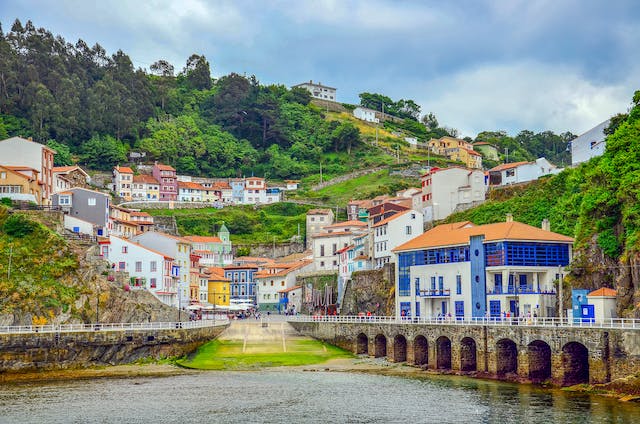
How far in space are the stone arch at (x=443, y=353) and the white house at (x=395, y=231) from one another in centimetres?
2121

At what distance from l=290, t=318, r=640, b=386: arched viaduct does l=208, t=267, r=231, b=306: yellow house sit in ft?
124

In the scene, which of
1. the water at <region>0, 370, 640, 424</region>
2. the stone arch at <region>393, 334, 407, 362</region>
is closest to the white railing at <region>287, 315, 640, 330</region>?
the stone arch at <region>393, 334, 407, 362</region>

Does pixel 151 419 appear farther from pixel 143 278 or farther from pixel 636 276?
pixel 143 278

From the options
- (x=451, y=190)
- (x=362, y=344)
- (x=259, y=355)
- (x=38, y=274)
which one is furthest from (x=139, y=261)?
(x=451, y=190)

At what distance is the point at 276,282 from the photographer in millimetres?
108500

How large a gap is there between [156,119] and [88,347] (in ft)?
352

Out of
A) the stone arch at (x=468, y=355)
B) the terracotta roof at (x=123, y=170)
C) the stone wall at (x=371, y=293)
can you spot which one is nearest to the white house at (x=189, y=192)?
the terracotta roof at (x=123, y=170)

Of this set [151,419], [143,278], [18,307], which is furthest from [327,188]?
[151,419]

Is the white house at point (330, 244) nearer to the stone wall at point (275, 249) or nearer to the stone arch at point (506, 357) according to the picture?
the stone wall at point (275, 249)

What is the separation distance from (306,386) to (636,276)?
22.3 m

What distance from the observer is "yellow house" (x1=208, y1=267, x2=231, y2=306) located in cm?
10675

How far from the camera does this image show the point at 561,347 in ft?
165

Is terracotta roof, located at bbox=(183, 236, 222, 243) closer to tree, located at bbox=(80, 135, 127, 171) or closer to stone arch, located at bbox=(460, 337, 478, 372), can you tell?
tree, located at bbox=(80, 135, 127, 171)

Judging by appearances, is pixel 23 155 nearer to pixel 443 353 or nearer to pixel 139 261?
pixel 139 261
